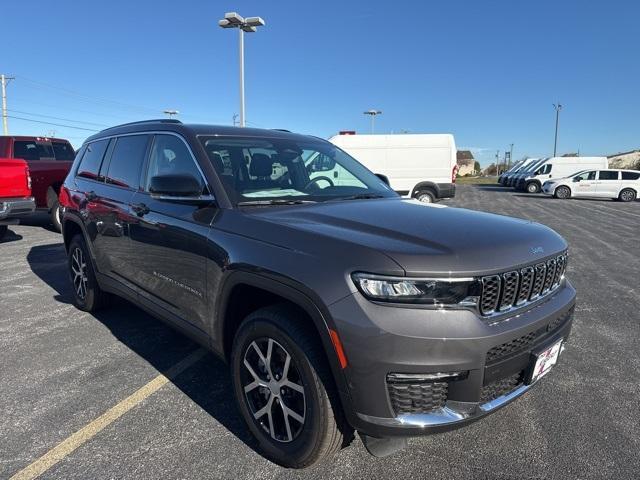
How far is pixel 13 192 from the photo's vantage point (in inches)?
319

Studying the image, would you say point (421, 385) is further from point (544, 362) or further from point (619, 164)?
point (619, 164)

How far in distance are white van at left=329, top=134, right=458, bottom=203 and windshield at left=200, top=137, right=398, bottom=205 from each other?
13.1m

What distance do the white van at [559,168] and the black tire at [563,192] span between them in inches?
176

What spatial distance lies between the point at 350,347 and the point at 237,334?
2.79ft

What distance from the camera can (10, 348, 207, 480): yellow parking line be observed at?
2457mm

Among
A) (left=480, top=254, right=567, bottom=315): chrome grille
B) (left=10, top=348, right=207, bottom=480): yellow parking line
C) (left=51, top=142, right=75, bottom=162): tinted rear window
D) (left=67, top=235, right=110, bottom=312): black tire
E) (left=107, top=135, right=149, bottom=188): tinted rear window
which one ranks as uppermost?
(left=51, top=142, right=75, bottom=162): tinted rear window

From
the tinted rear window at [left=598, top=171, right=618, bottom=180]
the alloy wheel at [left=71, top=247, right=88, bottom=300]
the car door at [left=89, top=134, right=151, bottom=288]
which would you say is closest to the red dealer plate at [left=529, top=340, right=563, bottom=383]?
the car door at [left=89, top=134, right=151, bottom=288]

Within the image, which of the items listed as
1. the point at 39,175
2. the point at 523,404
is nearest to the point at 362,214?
the point at 523,404

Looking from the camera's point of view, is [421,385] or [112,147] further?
[112,147]

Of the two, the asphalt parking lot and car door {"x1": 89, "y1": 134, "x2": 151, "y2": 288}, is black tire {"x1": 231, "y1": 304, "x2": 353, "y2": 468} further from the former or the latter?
car door {"x1": 89, "y1": 134, "x2": 151, "y2": 288}

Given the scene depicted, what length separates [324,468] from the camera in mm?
2475

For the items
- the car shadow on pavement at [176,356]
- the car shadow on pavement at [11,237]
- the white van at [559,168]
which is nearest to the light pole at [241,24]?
the car shadow on pavement at [11,237]

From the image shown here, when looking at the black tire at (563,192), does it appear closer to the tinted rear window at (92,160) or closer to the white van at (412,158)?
the white van at (412,158)

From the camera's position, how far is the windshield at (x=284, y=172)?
303cm
